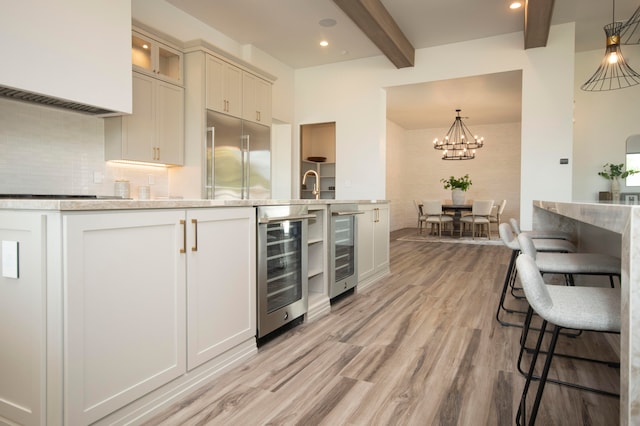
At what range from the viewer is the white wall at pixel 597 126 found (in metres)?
6.41

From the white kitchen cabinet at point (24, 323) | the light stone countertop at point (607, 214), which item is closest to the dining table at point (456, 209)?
the light stone countertop at point (607, 214)

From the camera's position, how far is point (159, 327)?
1665mm

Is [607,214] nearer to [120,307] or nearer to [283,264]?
[120,307]

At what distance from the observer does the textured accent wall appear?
1043 centimetres

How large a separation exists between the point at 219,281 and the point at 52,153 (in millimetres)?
2175

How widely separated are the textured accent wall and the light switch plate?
9.08 metres

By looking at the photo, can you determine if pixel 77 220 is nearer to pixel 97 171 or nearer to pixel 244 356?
pixel 244 356

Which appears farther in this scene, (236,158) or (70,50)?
(236,158)

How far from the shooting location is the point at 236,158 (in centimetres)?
473

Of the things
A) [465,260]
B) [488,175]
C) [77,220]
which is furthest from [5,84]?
[488,175]

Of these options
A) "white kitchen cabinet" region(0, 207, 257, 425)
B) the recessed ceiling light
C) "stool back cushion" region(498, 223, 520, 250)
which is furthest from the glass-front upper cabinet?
"stool back cushion" region(498, 223, 520, 250)

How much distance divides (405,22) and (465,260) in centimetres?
342

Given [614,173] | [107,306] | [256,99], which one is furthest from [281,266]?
[614,173]

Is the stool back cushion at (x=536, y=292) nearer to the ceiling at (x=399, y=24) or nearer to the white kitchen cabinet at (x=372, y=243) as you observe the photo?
the white kitchen cabinet at (x=372, y=243)
